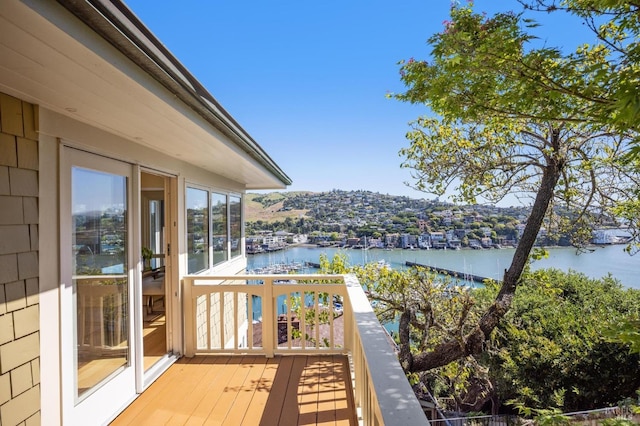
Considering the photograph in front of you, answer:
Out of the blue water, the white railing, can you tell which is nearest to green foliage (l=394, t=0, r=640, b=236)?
the blue water

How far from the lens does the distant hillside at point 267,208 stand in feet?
28.6

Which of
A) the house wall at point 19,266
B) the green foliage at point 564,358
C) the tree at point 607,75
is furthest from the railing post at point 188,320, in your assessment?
the green foliage at point 564,358

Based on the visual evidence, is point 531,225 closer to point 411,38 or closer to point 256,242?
point 411,38

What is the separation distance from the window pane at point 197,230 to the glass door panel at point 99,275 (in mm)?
1546

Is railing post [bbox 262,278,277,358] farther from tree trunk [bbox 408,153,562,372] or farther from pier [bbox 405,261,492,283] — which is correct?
pier [bbox 405,261,492,283]

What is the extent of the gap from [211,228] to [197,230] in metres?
0.54

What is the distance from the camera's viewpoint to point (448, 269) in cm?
846

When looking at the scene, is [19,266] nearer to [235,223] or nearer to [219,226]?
[219,226]

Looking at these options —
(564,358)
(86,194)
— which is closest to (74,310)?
(86,194)

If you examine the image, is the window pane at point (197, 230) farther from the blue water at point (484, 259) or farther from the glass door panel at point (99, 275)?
the blue water at point (484, 259)

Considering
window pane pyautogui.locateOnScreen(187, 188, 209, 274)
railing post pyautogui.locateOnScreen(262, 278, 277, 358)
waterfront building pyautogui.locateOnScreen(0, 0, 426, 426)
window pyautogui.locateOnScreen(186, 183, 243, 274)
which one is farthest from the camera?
window pyautogui.locateOnScreen(186, 183, 243, 274)

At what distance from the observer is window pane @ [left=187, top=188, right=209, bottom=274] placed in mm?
4656

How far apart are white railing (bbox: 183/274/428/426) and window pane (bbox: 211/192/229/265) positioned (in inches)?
30.0

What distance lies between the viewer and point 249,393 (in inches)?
130
